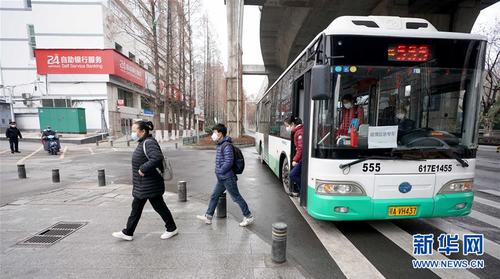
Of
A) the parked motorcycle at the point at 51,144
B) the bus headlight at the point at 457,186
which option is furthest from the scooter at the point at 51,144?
the bus headlight at the point at 457,186

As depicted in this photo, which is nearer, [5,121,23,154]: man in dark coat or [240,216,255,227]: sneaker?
[240,216,255,227]: sneaker

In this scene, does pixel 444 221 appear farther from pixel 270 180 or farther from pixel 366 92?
pixel 270 180

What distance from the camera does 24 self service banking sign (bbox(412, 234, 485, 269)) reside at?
3373 millimetres

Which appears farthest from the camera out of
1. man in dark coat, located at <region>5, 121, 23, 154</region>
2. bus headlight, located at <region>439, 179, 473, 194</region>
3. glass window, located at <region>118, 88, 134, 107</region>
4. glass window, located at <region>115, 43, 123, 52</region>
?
glass window, located at <region>118, 88, 134, 107</region>

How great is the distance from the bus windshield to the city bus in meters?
0.02

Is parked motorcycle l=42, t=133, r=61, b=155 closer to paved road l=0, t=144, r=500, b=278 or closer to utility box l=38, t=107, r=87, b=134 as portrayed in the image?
paved road l=0, t=144, r=500, b=278

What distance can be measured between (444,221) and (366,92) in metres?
3.39

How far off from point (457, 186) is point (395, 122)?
1492mm

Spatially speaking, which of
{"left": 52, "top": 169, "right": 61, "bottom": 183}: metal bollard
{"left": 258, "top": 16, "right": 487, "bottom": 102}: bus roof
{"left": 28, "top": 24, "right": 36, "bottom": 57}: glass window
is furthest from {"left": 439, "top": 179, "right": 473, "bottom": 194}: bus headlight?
{"left": 28, "top": 24, "right": 36, "bottom": 57}: glass window

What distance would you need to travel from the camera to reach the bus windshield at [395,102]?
3658 mm

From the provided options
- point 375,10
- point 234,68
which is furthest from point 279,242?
point 234,68

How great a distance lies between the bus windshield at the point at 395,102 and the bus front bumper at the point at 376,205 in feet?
2.27

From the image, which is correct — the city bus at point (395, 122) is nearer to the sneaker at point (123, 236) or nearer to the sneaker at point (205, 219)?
the sneaker at point (205, 219)

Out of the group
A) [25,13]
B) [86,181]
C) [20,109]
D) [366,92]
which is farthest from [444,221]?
[25,13]
